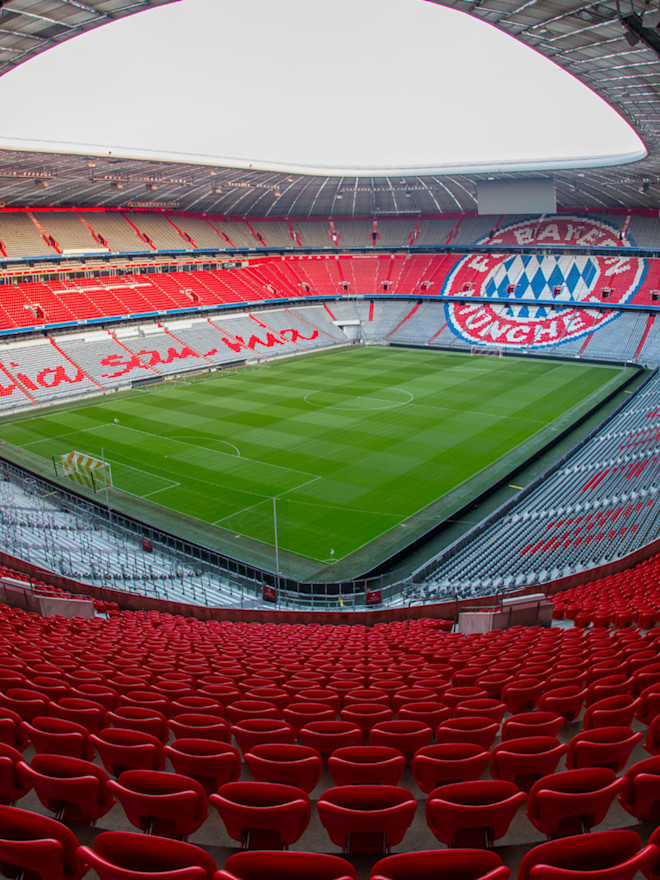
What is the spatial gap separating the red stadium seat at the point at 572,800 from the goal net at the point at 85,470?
1009 inches

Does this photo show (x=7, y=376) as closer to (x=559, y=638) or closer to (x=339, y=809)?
(x=559, y=638)

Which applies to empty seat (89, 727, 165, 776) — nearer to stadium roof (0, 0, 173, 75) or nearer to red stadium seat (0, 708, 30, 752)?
red stadium seat (0, 708, 30, 752)

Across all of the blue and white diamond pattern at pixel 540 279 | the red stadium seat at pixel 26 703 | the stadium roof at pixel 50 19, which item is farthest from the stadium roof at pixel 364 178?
the red stadium seat at pixel 26 703

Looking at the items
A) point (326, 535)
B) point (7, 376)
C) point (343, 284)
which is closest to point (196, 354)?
point (7, 376)

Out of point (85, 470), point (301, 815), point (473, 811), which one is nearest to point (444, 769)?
point (473, 811)

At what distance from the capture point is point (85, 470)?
28359 mm

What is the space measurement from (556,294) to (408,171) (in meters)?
18.2

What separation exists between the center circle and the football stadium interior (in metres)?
0.43

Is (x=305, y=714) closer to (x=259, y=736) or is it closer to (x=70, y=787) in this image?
(x=259, y=736)

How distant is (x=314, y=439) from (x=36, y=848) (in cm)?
3106

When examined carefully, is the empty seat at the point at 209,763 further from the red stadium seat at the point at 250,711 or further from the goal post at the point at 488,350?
the goal post at the point at 488,350

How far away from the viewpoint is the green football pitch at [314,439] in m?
24.8

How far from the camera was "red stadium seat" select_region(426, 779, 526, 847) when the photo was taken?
3072 mm

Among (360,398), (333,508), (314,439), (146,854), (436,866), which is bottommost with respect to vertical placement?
(333,508)
